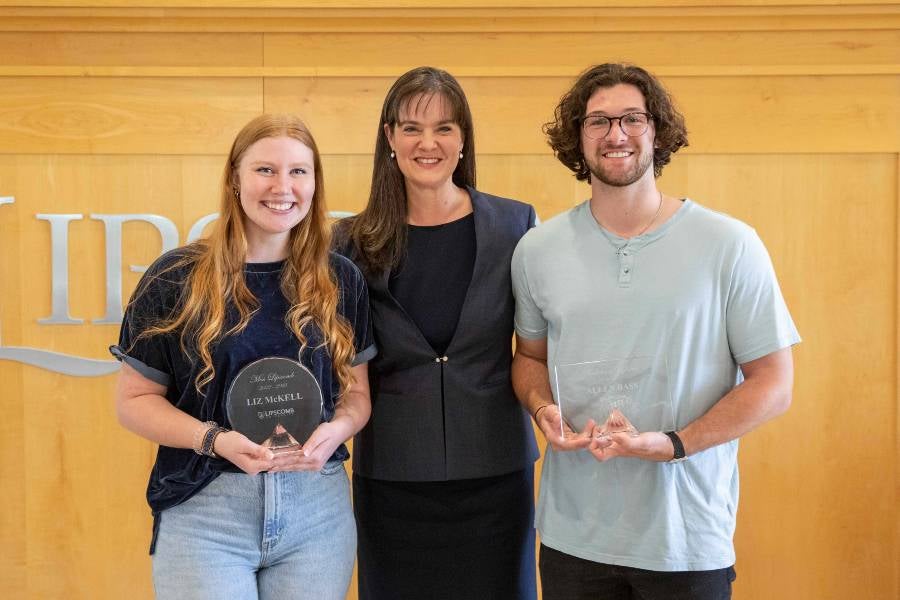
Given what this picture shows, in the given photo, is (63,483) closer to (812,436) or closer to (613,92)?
(613,92)

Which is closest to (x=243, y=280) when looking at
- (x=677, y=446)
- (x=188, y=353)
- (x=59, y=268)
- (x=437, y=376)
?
(x=188, y=353)

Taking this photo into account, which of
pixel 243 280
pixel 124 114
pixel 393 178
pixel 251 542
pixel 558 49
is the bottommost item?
pixel 251 542

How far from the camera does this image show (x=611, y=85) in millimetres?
1993

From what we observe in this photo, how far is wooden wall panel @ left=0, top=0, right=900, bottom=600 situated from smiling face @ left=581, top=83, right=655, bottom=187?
107 cm

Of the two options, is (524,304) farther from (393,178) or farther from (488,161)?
(488,161)

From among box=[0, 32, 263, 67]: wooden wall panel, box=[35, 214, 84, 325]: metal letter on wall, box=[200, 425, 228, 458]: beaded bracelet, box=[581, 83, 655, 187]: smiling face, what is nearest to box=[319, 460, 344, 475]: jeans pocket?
box=[200, 425, 228, 458]: beaded bracelet

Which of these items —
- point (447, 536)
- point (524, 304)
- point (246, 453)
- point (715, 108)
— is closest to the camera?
point (246, 453)

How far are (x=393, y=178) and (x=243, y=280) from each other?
571 mm

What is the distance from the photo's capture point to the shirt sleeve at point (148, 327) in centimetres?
181

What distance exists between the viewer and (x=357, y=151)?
3047 millimetres

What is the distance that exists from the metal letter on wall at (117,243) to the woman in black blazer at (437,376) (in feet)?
3.27

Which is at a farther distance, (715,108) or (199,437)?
(715,108)

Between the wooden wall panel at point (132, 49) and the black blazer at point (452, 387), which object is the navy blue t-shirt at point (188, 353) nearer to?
the black blazer at point (452, 387)

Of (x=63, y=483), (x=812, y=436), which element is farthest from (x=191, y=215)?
(x=812, y=436)
